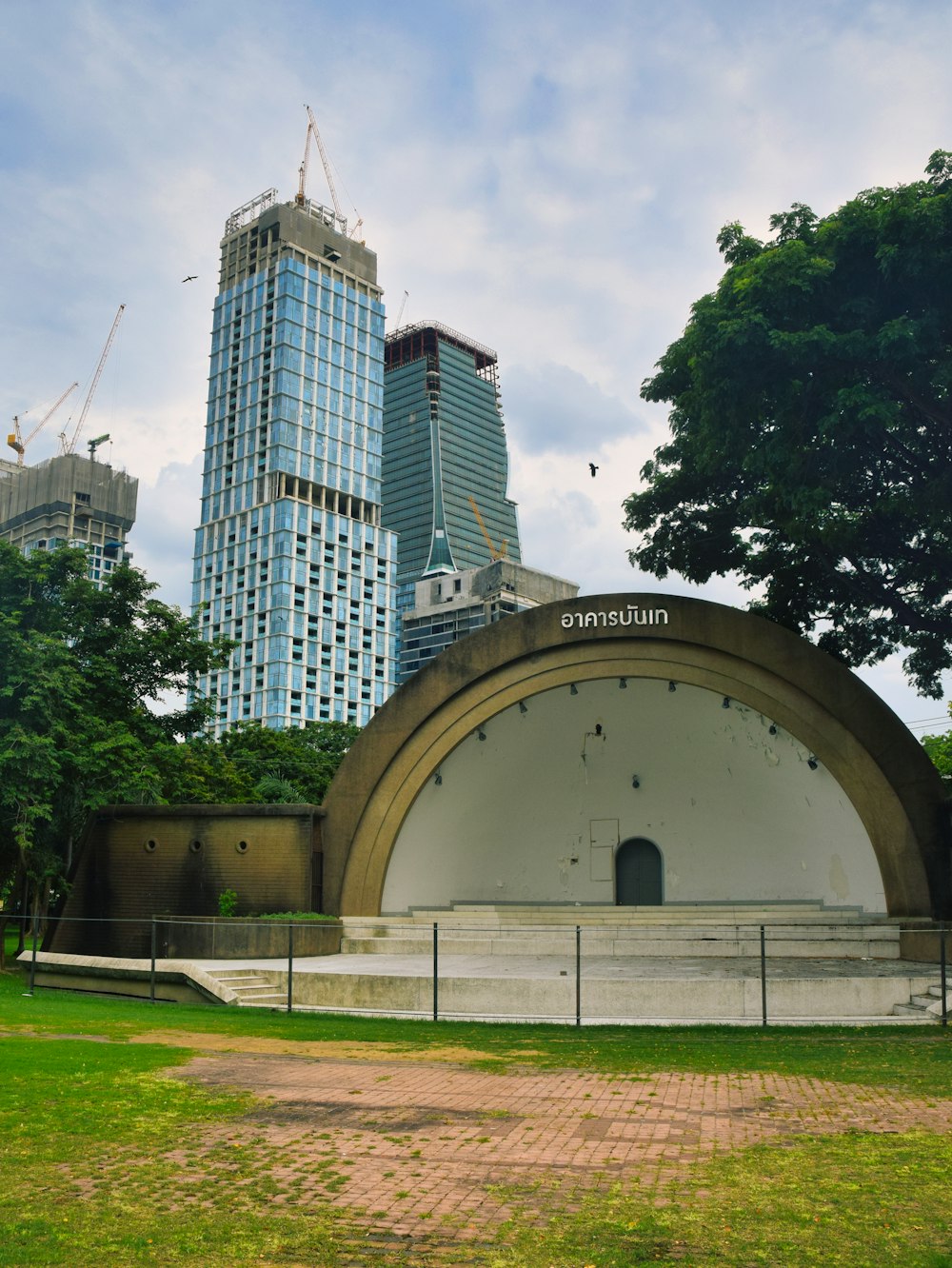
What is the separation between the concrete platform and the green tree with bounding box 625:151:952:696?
9682mm

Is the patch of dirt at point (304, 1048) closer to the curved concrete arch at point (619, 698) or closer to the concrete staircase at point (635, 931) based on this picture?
the concrete staircase at point (635, 931)

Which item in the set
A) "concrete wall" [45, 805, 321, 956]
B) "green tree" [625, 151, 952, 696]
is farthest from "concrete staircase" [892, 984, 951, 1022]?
"concrete wall" [45, 805, 321, 956]

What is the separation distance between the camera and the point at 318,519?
15400 cm

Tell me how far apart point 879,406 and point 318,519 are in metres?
137

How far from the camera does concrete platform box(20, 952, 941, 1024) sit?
18.9m

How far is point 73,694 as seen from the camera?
1102 inches

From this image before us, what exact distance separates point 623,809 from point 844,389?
730 inches

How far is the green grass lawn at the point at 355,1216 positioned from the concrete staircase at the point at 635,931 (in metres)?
12.8

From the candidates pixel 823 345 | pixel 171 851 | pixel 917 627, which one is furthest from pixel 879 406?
pixel 171 851

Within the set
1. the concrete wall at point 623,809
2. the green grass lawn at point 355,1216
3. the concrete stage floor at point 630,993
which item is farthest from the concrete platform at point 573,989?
the concrete wall at point 623,809

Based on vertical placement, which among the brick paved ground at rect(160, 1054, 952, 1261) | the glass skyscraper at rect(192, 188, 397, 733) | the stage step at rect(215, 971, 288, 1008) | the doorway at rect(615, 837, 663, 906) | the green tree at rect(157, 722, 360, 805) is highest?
the glass skyscraper at rect(192, 188, 397, 733)

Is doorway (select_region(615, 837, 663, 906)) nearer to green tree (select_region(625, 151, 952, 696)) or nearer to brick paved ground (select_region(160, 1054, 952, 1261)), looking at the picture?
green tree (select_region(625, 151, 952, 696))

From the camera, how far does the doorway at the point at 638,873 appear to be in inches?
1415

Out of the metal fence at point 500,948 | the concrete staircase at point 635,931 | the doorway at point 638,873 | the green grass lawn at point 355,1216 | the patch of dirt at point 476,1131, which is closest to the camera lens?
the green grass lawn at point 355,1216
